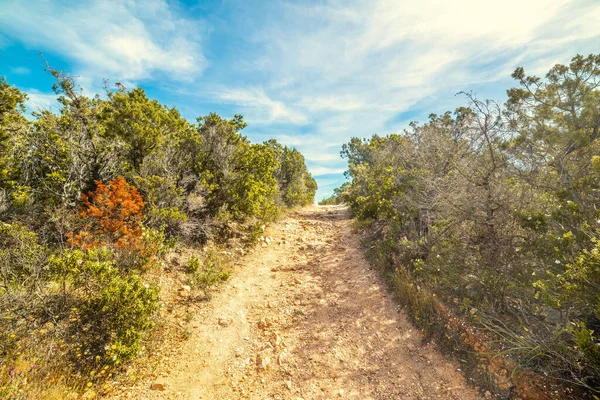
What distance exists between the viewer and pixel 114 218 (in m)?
6.71

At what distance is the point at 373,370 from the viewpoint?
443cm

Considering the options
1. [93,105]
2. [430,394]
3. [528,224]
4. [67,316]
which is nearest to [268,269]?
[67,316]

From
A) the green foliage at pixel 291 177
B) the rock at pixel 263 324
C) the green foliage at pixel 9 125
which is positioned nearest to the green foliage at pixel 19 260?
the green foliage at pixel 9 125

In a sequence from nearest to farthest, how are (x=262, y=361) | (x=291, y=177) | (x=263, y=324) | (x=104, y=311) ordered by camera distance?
1. (x=104, y=311)
2. (x=262, y=361)
3. (x=263, y=324)
4. (x=291, y=177)

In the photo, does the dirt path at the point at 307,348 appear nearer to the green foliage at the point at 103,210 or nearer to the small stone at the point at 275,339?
the small stone at the point at 275,339

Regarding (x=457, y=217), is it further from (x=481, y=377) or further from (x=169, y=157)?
(x=169, y=157)

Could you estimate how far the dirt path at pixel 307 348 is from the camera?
408cm

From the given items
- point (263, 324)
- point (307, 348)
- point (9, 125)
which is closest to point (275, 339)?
point (263, 324)

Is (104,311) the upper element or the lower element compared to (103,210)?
lower

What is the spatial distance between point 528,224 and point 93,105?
1308 centimetres

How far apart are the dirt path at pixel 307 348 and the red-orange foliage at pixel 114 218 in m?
2.92

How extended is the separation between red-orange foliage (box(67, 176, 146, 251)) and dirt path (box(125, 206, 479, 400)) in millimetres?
2920

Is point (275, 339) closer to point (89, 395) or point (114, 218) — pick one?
point (89, 395)

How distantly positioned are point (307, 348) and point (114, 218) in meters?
6.17
